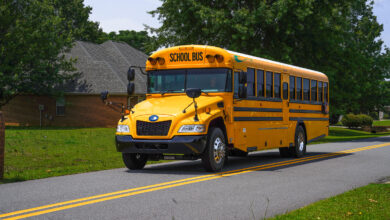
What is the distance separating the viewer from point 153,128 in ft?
40.1

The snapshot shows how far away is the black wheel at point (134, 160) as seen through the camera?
1312 cm

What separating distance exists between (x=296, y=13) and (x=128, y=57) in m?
22.1

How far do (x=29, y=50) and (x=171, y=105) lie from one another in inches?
1083

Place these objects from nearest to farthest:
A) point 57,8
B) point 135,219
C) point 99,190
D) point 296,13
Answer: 1. point 135,219
2. point 99,190
3. point 296,13
4. point 57,8

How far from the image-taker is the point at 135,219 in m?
7.13

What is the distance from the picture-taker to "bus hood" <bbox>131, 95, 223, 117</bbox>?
12.2 m

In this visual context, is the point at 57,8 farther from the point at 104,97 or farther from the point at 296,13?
the point at 104,97

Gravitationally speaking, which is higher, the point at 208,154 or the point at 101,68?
the point at 101,68

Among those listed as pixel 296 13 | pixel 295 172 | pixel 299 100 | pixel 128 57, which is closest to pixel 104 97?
pixel 295 172

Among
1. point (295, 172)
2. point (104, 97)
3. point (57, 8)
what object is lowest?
point (295, 172)

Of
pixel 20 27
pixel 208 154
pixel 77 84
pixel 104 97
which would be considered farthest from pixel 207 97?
pixel 77 84

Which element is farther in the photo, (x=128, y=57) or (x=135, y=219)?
(x=128, y=57)

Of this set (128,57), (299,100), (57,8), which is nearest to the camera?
(299,100)

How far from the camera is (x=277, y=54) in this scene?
3178 cm
